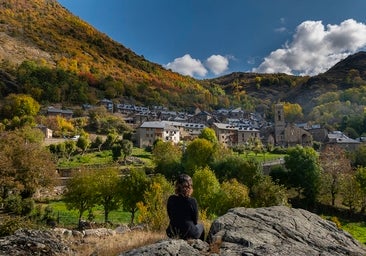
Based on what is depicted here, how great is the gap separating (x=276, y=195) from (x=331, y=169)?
82.3 feet

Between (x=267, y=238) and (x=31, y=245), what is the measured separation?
5.97 m

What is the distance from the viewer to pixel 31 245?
916cm

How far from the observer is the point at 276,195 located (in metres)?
31.9

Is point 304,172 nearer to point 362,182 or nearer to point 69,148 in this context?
point 362,182

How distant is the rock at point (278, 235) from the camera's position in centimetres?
732

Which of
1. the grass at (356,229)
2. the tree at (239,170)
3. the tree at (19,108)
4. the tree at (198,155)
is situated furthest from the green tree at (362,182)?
the tree at (19,108)

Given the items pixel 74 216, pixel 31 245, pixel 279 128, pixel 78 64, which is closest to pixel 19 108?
pixel 74 216

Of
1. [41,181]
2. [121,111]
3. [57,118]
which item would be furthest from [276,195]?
[121,111]

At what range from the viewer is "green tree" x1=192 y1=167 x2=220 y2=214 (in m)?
33.8

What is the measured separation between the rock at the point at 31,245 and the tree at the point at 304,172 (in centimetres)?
4588

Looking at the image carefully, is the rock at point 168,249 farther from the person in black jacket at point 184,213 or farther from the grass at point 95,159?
the grass at point 95,159

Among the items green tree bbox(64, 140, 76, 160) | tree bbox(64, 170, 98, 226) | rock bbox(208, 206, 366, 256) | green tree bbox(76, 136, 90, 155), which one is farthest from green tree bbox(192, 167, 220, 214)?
green tree bbox(76, 136, 90, 155)

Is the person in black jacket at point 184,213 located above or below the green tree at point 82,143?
below

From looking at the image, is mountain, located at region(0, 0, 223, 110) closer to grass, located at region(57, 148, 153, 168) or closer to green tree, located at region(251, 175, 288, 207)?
grass, located at region(57, 148, 153, 168)
